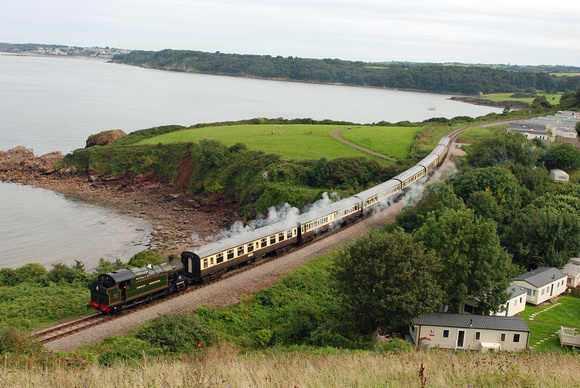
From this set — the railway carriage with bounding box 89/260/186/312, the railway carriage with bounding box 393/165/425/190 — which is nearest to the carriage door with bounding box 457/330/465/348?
the railway carriage with bounding box 89/260/186/312

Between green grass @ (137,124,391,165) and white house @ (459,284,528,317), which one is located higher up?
green grass @ (137,124,391,165)

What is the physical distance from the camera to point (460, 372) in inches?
456

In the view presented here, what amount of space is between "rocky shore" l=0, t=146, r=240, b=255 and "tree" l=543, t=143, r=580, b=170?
1503 inches

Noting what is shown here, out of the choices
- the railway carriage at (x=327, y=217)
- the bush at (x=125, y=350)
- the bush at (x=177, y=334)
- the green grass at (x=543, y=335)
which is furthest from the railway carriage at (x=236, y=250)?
the green grass at (x=543, y=335)

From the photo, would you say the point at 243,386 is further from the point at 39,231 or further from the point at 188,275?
the point at 39,231

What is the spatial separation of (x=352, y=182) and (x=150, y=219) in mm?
22487

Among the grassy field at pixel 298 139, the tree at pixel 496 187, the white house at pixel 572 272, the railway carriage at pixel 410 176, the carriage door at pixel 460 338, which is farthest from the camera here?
the grassy field at pixel 298 139

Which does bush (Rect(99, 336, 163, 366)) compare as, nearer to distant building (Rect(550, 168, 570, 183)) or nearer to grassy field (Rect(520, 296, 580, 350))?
grassy field (Rect(520, 296, 580, 350))

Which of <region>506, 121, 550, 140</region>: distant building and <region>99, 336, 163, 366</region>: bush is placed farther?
<region>506, 121, 550, 140</region>: distant building

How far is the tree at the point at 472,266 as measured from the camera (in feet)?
72.7

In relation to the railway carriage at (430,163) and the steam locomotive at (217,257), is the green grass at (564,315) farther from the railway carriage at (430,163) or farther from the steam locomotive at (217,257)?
the railway carriage at (430,163)

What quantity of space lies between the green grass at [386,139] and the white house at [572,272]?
29871 mm

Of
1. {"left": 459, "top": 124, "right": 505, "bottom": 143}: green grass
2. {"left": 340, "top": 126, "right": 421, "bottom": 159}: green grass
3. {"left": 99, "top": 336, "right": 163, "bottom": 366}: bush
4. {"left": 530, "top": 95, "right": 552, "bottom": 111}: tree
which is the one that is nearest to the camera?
{"left": 99, "top": 336, "right": 163, "bottom": 366}: bush

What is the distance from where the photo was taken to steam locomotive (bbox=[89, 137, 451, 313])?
69.7 feet
